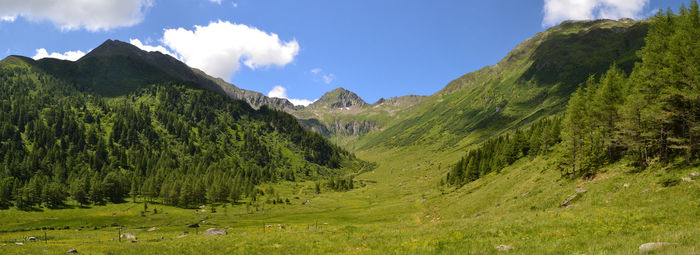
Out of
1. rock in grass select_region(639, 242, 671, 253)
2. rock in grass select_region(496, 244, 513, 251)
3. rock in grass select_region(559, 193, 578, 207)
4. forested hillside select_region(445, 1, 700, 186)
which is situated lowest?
rock in grass select_region(559, 193, 578, 207)

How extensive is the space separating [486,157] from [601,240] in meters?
106

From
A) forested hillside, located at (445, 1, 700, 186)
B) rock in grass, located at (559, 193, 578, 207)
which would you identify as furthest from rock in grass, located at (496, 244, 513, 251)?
rock in grass, located at (559, 193, 578, 207)

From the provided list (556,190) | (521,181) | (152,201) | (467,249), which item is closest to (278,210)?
(152,201)

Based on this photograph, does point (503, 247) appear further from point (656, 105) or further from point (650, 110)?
point (656, 105)

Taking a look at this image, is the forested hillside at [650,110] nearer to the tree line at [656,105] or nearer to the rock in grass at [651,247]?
the tree line at [656,105]

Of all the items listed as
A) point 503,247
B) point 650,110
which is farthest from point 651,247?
point 650,110

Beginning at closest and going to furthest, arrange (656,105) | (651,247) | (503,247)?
(651,247) → (503,247) → (656,105)

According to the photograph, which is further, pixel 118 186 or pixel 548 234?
pixel 118 186

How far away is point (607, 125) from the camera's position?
44.7 metres

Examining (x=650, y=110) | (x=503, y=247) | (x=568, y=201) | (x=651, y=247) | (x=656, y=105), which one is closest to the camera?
(x=651, y=247)

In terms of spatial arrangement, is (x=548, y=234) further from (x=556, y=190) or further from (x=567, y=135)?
(x=567, y=135)

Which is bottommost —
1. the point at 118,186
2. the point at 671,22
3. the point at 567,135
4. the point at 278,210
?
the point at 278,210

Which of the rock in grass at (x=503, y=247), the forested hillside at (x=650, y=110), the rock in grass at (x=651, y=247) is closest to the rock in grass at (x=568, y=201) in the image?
the forested hillside at (x=650, y=110)

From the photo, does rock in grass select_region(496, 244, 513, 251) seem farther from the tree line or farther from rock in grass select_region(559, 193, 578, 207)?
rock in grass select_region(559, 193, 578, 207)
